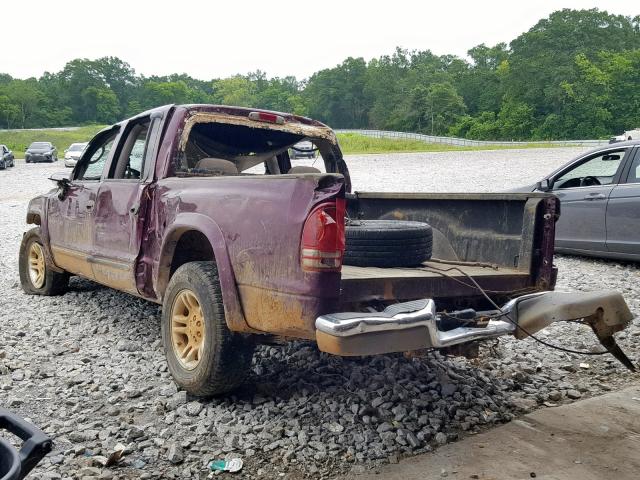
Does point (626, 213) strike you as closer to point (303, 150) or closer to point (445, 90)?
point (303, 150)

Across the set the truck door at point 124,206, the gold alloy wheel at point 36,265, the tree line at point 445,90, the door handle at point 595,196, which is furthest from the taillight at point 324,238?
the tree line at point 445,90

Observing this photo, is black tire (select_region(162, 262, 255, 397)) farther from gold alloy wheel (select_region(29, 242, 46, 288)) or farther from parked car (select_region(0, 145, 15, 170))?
parked car (select_region(0, 145, 15, 170))

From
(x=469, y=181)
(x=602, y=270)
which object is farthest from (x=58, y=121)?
(x=602, y=270)

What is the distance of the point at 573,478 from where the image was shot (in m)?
2.95

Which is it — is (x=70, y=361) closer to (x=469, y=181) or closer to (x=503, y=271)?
(x=503, y=271)

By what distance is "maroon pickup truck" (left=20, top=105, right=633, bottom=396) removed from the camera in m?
3.02

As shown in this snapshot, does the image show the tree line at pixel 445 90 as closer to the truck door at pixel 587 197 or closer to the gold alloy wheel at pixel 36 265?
the truck door at pixel 587 197

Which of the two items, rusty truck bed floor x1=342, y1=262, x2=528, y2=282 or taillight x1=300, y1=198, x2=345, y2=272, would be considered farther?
rusty truck bed floor x1=342, y1=262, x2=528, y2=282

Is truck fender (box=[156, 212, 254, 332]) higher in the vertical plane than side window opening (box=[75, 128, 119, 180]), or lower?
lower

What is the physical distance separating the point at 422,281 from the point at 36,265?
5004 millimetres

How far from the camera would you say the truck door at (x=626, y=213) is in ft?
24.7

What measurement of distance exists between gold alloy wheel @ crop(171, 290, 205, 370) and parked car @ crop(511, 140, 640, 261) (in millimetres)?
6007

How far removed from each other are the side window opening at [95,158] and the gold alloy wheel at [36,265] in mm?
1168

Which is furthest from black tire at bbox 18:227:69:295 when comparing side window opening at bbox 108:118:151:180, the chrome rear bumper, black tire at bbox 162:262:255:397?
the chrome rear bumper
